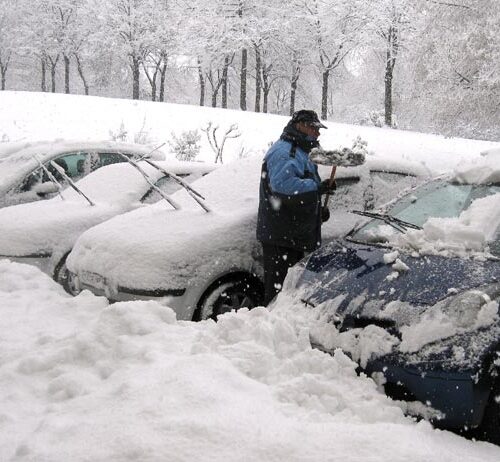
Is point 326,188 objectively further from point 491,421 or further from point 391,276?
point 491,421

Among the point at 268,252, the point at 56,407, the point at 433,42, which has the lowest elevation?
the point at 56,407

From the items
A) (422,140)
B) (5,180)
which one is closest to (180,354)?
(5,180)

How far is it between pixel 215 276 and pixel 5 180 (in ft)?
14.0

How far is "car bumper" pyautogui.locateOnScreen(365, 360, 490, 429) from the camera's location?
238 cm

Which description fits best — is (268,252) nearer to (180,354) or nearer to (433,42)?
(180,354)

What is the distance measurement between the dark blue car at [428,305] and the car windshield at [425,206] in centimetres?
1

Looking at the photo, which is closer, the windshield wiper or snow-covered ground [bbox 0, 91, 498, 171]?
the windshield wiper

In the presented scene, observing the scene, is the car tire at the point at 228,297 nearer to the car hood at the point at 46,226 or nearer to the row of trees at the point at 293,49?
the car hood at the point at 46,226

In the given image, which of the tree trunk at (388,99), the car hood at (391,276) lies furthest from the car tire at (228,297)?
the tree trunk at (388,99)

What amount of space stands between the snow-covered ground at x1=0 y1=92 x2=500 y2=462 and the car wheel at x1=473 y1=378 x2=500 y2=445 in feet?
0.17

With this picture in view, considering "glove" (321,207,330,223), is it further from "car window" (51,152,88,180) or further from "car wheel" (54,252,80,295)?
"car window" (51,152,88,180)

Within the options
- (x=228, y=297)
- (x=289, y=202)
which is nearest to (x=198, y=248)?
(x=228, y=297)

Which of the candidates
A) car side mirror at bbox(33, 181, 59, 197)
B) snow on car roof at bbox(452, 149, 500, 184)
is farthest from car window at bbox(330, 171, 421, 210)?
car side mirror at bbox(33, 181, 59, 197)

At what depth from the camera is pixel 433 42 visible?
21.3m
